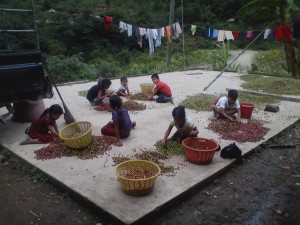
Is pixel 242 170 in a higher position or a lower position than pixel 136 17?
lower

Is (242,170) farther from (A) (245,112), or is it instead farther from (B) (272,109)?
(B) (272,109)

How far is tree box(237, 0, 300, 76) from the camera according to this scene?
1193 cm

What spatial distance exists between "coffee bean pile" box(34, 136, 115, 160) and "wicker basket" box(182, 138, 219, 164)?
1.31 m

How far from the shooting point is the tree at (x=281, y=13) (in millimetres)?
11930

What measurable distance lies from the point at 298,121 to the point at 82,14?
81.4ft

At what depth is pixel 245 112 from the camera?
261 inches

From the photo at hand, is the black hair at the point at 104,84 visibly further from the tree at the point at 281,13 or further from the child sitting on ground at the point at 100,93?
the tree at the point at 281,13

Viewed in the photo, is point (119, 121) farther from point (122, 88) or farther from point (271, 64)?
point (271, 64)

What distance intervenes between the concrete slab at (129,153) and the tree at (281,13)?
5.28 m

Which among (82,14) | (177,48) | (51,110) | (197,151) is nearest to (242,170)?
(197,151)

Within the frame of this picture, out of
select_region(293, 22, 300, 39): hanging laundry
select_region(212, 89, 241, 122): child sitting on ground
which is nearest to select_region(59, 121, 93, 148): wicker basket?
select_region(212, 89, 241, 122): child sitting on ground

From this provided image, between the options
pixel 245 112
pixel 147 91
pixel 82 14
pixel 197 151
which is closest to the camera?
pixel 197 151

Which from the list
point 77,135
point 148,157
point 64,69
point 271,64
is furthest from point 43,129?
point 271,64

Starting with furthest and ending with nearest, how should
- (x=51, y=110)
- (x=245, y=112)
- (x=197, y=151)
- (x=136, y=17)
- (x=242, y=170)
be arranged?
1. (x=136, y=17)
2. (x=245, y=112)
3. (x=51, y=110)
4. (x=242, y=170)
5. (x=197, y=151)
